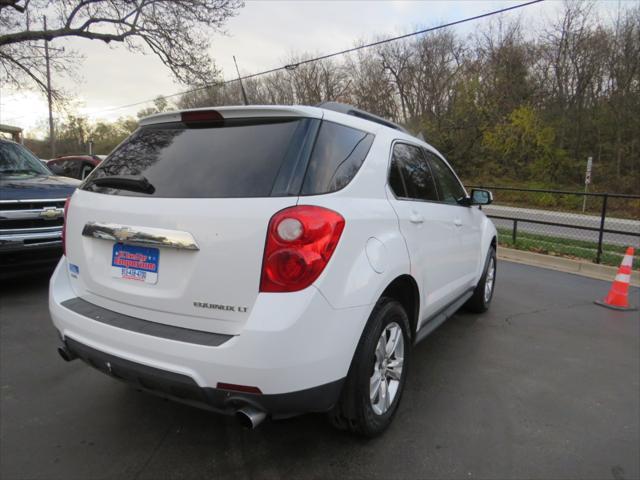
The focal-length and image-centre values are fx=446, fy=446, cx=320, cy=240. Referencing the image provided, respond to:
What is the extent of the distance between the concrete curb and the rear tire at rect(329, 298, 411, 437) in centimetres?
625

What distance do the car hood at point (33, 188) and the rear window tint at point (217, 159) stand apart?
119 inches

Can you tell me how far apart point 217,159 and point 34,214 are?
369 centimetres

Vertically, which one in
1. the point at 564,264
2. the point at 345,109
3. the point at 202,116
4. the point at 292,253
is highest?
the point at 345,109

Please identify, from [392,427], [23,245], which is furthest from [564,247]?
[23,245]

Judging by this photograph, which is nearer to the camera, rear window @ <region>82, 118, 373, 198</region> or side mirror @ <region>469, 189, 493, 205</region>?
rear window @ <region>82, 118, 373, 198</region>

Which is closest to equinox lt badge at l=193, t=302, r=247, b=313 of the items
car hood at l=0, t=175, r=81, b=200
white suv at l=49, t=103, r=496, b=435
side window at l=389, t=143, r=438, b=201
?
white suv at l=49, t=103, r=496, b=435

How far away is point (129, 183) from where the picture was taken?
7.59 ft

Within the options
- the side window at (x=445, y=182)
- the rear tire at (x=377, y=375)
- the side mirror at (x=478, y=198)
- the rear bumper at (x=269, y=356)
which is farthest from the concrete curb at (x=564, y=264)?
the rear bumper at (x=269, y=356)

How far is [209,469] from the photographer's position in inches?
88.9

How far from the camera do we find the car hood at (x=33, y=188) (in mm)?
4824

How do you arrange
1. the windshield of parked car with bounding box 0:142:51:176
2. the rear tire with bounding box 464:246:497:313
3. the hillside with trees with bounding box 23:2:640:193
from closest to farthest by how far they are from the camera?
the rear tire with bounding box 464:246:497:313
the windshield of parked car with bounding box 0:142:51:176
the hillside with trees with bounding box 23:2:640:193

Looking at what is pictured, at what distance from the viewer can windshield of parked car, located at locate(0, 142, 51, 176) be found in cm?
575

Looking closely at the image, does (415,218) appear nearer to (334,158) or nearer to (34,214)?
(334,158)

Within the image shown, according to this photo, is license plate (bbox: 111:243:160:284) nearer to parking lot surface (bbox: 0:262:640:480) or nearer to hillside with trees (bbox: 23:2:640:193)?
parking lot surface (bbox: 0:262:640:480)
